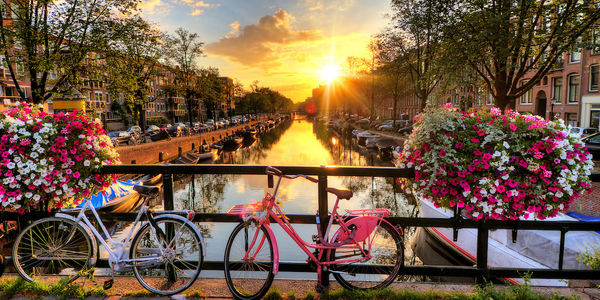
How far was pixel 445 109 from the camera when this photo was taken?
3.69 metres

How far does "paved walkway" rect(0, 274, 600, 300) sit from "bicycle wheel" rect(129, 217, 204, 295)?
139 millimetres

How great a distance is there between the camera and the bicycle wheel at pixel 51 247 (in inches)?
142

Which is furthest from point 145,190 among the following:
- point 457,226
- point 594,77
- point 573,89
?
point 573,89

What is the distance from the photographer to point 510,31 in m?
16.2

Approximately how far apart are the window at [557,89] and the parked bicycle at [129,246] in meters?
44.0

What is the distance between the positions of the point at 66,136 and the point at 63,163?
0.30 metres

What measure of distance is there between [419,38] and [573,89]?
1868 centimetres

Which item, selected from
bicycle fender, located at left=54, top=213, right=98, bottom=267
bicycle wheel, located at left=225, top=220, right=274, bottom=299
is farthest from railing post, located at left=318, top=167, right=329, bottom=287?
bicycle fender, located at left=54, top=213, right=98, bottom=267

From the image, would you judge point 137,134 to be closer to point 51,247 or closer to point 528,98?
point 51,247

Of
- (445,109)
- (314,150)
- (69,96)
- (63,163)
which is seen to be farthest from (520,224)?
(314,150)

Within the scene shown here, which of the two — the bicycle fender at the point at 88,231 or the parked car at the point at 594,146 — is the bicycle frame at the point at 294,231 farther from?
the parked car at the point at 594,146

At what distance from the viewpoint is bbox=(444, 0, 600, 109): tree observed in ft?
50.5

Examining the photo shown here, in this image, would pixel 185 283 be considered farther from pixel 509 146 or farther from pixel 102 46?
pixel 102 46

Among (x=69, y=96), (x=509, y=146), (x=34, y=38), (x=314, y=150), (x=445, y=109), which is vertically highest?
(x=34, y=38)
